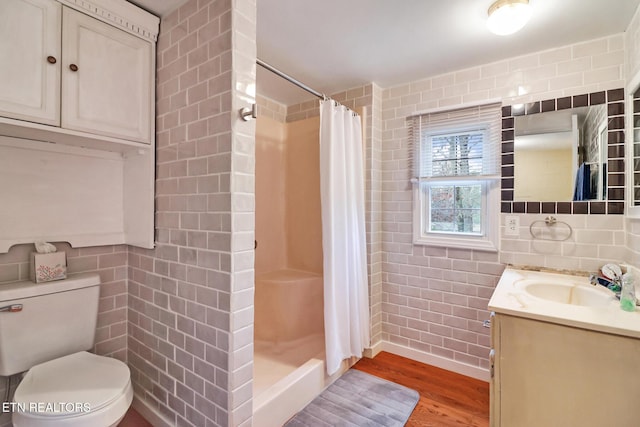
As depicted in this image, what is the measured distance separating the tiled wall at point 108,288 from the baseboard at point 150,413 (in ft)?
0.99

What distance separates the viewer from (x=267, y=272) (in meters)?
2.84

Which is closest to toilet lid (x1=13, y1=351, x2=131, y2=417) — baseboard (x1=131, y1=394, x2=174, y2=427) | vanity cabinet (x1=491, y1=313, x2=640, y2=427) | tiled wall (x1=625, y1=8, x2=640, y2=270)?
baseboard (x1=131, y1=394, x2=174, y2=427)

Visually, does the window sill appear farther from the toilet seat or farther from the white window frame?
the toilet seat

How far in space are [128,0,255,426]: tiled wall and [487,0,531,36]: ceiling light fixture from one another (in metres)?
1.23

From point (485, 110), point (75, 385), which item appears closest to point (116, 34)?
point (75, 385)

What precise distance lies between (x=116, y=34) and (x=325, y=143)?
4.36 ft

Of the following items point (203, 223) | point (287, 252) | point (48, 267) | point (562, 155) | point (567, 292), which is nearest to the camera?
point (203, 223)

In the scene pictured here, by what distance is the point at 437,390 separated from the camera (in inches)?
80.6

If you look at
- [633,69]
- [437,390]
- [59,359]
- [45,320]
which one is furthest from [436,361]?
[45,320]

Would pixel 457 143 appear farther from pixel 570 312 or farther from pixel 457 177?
pixel 570 312

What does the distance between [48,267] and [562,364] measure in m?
2.51

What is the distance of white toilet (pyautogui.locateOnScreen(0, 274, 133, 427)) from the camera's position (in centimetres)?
116

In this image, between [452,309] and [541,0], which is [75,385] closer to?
[452,309]

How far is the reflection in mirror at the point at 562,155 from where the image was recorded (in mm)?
1789
